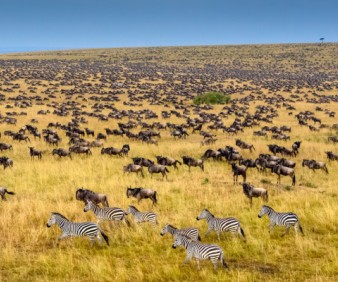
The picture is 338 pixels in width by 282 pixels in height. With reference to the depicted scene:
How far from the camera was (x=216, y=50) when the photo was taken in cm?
19062

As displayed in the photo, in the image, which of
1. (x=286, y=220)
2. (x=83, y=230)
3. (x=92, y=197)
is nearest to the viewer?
(x=83, y=230)

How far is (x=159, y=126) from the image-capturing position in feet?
141

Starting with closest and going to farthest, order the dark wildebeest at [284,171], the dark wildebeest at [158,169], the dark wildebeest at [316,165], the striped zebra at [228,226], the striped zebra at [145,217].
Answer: the striped zebra at [228,226]
the striped zebra at [145,217]
the dark wildebeest at [284,171]
the dark wildebeest at [158,169]
the dark wildebeest at [316,165]

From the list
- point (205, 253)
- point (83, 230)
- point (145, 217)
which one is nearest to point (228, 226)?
point (205, 253)

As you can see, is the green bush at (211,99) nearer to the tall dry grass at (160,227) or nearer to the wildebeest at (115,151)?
the wildebeest at (115,151)

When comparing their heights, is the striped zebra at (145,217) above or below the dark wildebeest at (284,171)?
above

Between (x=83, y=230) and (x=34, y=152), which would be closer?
(x=83, y=230)

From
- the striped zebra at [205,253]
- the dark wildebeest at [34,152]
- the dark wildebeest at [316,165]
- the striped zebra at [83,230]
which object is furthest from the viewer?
the dark wildebeest at [34,152]

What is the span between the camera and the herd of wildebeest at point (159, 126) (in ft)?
46.3

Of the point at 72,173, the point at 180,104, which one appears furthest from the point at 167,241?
the point at 180,104

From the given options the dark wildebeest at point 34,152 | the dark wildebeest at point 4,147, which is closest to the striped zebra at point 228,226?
the dark wildebeest at point 34,152

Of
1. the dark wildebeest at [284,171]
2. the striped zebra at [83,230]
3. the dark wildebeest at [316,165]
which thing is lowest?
the dark wildebeest at [316,165]

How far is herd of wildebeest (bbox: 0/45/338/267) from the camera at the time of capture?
14.1 metres

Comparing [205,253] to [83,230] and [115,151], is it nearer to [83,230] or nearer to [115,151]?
[83,230]
